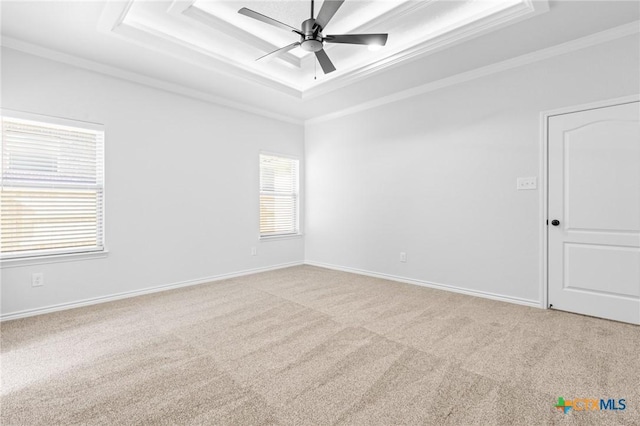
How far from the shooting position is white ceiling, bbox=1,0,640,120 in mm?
2654

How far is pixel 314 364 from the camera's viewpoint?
2.13 m

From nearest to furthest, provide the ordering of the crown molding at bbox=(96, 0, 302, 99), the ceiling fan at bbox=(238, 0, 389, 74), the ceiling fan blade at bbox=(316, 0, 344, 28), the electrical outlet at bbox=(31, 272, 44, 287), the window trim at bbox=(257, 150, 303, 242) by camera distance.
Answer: the ceiling fan blade at bbox=(316, 0, 344, 28) → the ceiling fan at bbox=(238, 0, 389, 74) → the crown molding at bbox=(96, 0, 302, 99) → the electrical outlet at bbox=(31, 272, 44, 287) → the window trim at bbox=(257, 150, 303, 242)

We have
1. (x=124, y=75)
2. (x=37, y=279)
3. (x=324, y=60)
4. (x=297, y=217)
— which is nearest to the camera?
(x=324, y=60)

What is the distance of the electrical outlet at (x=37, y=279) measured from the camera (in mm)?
3094

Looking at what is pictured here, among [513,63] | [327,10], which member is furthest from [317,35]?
[513,63]

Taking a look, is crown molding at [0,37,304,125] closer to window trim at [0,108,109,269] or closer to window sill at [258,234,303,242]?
window trim at [0,108,109,269]

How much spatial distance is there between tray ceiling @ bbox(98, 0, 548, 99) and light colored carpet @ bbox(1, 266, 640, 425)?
2.79 m

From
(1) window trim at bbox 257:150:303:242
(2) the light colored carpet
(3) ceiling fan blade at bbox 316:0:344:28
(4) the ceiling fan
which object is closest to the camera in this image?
(2) the light colored carpet

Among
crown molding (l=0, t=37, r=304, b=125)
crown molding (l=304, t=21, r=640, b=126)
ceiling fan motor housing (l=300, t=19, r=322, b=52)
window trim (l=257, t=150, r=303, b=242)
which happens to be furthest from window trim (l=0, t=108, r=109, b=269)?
crown molding (l=304, t=21, r=640, b=126)

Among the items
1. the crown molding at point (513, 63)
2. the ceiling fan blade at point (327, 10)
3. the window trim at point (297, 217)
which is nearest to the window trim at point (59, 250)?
the window trim at point (297, 217)

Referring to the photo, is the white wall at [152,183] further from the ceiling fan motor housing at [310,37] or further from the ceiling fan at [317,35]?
the ceiling fan motor housing at [310,37]

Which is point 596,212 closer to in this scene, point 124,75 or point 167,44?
point 167,44

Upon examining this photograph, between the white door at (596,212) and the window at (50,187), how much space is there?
16.7 ft

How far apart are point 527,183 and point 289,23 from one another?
314 centimetres
